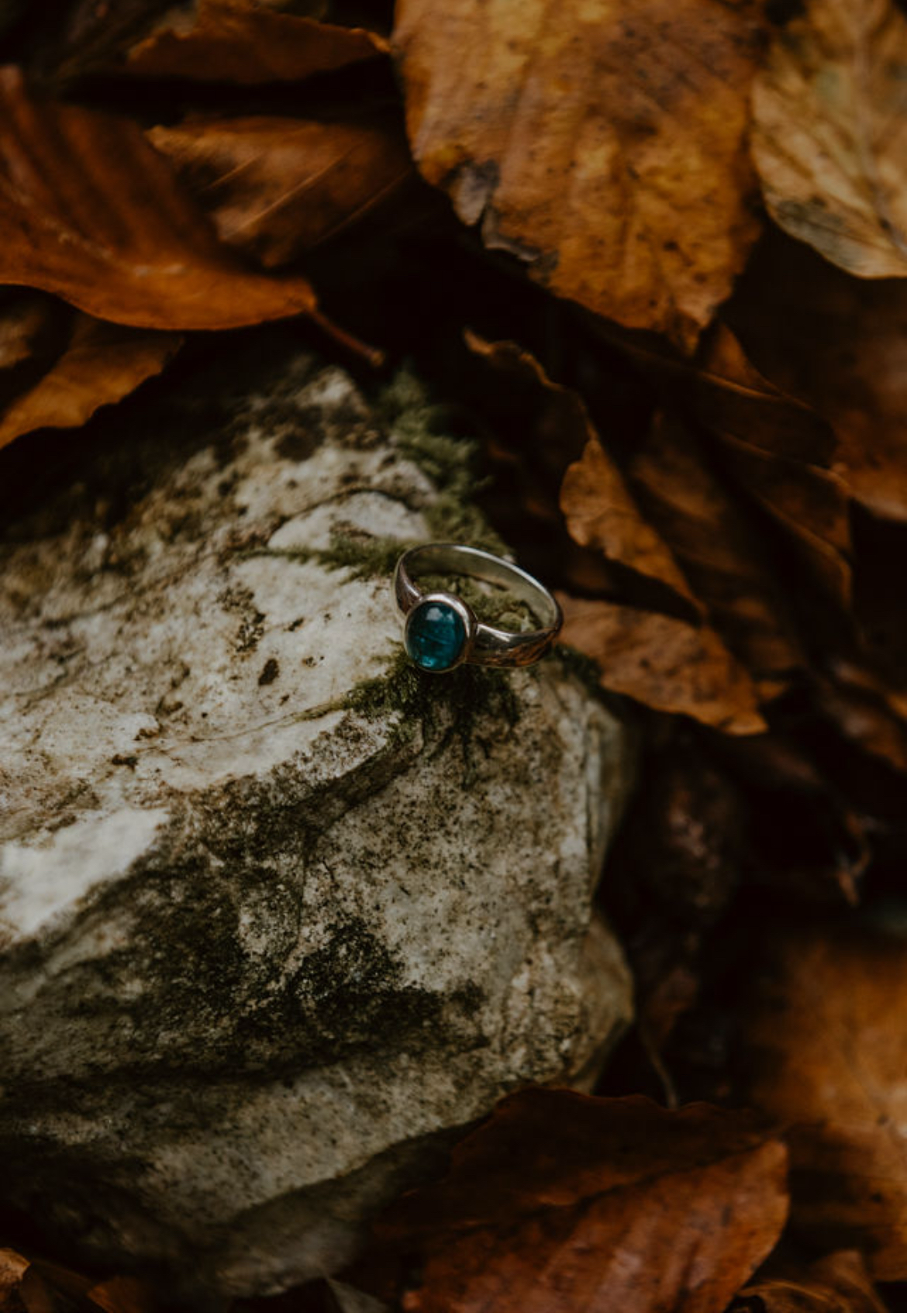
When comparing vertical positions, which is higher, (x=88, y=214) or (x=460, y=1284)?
(x=88, y=214)

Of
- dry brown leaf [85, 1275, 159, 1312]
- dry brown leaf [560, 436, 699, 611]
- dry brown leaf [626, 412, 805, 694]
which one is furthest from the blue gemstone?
dry brown leaf [85, 1275, 159, 1312]

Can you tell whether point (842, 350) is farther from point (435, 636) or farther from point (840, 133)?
point (435, 636)

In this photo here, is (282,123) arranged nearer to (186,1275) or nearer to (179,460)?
(179,460)

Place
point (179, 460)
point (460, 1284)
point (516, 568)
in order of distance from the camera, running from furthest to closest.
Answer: point (179, 460), point (516, 568), point (460, 1284)

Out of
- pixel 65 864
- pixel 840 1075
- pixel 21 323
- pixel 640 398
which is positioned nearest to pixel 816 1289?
pixel 840 1075

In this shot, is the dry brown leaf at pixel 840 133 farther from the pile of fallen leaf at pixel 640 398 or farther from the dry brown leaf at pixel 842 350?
the dry brown leaf at pixel 842 350

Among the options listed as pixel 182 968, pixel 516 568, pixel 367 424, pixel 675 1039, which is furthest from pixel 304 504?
pixel 675 1039

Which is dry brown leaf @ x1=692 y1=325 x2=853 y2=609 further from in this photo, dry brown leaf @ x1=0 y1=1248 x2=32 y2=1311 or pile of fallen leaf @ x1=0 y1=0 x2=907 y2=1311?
dry brown leaf @ x1=0 y1=1248 x2=32 y2=1311
